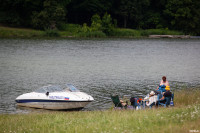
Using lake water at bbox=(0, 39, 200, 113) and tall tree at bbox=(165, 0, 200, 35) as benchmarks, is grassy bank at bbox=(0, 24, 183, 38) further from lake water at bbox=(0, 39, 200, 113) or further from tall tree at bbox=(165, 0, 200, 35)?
lake water at bbox=(0, 39, 200, 113)

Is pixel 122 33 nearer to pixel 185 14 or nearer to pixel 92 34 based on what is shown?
pixel 92 34

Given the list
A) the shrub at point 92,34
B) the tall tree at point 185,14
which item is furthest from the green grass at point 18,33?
the tall tree at point 185,14

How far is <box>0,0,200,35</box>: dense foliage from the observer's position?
294ft

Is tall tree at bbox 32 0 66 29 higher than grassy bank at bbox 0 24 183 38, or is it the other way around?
tall tree at bbox 32 0 66 29

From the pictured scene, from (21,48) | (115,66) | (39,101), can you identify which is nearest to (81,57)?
(115,66)

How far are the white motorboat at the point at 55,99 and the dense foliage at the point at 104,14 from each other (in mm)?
66430

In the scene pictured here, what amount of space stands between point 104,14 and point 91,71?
2690 inches

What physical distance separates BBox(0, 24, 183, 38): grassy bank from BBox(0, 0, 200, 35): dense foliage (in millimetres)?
2532

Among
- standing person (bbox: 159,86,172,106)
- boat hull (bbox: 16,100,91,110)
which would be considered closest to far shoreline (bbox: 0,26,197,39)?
boat hull (bbox: 16,100,91,110)

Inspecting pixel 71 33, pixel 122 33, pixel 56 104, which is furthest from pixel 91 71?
pixel 122 33

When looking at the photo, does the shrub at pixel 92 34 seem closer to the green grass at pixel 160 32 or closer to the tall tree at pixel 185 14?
the green grass at pixel 160 32

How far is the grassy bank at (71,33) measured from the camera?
82.3 meters

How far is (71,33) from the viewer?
9056 centimetres

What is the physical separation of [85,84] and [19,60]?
60.6 feet
